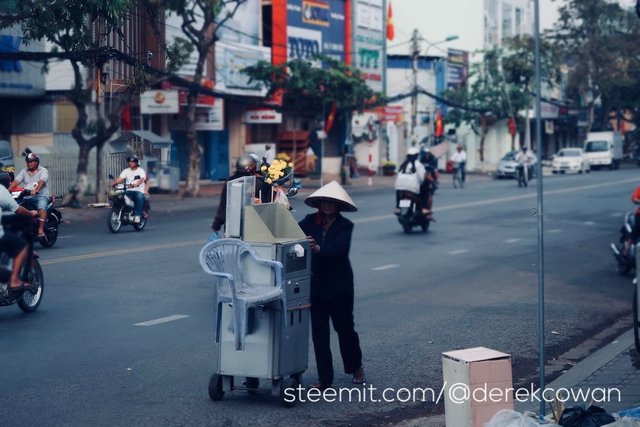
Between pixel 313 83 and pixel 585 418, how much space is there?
1462 inches

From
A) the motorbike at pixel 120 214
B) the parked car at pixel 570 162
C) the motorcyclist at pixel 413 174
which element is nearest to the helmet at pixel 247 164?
the motorbike at pixel 120 214

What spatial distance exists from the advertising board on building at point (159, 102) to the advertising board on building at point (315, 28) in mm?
11795

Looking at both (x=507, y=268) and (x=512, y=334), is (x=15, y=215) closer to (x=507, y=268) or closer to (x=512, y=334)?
(x=512, y=334)

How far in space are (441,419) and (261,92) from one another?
36686 mm

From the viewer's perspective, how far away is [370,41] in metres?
55.0

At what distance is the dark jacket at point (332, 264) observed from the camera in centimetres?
824

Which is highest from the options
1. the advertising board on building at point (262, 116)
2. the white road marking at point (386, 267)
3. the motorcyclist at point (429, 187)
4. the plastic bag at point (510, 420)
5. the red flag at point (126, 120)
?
the advertising board on building at point (262, 116)

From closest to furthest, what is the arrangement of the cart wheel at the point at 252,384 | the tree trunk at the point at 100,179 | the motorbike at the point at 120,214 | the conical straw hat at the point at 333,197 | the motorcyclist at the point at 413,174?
the cart wheel at the point at 252,384 → the conical straw hat at the point at 333,197 → the motorbike at the point at 120,214 → the motorcyclist at the point at 413,174 → the tree trunk at the point at 100,179

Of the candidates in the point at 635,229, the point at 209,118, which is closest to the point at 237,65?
the point at 209,118

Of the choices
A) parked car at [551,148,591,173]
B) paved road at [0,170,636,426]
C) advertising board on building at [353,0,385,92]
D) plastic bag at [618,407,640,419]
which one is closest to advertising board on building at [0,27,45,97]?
paved road at [0,170,636,426]

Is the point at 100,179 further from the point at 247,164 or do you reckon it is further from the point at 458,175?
the point at 458,175

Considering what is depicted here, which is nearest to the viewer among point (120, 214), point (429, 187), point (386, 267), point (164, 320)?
point (164, 320)

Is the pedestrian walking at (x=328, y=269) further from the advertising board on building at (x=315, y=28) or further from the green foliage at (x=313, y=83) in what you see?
the advertising board on building at (x=315, y=28)

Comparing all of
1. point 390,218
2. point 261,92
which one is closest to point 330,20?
point 261,92
